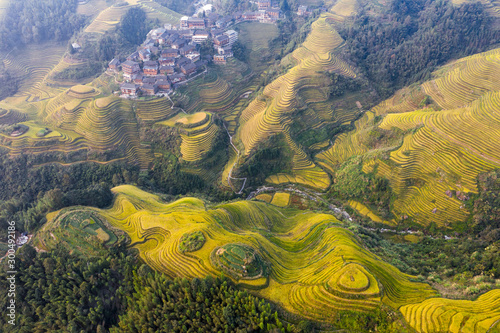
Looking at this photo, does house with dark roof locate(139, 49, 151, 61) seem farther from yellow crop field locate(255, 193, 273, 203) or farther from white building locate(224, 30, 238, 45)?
yellow crop field locate(255, 193, 273, 203)

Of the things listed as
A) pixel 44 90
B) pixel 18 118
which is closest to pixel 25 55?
pixel 44 90

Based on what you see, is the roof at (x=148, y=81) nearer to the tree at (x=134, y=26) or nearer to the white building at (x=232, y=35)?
the white building at (x=232, y=35)

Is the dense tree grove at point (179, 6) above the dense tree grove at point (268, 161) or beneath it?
above

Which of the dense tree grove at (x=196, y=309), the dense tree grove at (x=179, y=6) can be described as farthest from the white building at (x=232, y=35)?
the dense tree grove at (x=196, y=309)

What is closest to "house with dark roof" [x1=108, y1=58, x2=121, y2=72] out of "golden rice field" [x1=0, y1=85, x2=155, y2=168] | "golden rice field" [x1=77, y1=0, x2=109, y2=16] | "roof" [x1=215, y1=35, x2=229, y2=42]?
"golden rice field" [x1=0, y1=85, x2=155, y2=168]

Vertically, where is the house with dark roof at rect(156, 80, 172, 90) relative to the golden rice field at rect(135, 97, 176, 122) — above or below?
above

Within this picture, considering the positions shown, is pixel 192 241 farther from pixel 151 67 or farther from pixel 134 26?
pixel 134 26
